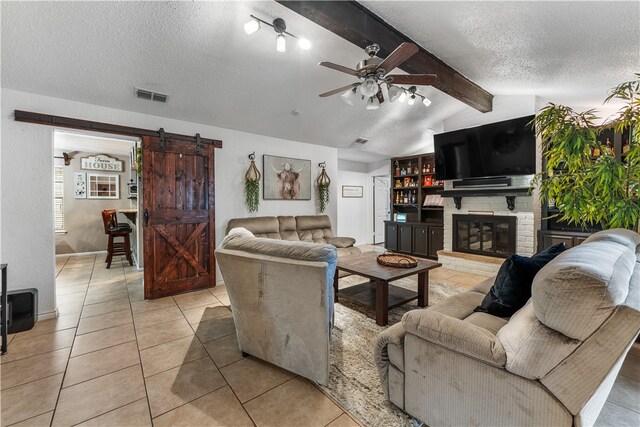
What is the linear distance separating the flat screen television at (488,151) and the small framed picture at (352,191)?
276cm

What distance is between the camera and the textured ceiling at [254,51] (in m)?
2.20

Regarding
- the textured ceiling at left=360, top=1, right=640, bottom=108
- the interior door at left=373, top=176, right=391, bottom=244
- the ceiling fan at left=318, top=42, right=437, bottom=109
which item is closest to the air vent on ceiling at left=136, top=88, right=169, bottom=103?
the ceiling fan at left=318, top=42, right=437, bottom=109

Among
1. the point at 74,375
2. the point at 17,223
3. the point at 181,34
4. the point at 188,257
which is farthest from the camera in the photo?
the point at 188,257

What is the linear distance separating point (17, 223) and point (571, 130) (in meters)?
5.02

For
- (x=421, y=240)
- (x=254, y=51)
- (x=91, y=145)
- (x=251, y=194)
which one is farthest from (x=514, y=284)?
(x=91, y=145)

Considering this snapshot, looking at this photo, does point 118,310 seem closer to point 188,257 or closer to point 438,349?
point 188,257

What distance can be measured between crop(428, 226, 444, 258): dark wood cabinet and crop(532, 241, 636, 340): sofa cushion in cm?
470

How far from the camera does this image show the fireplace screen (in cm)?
441

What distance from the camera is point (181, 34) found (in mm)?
2422

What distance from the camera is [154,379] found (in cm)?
192

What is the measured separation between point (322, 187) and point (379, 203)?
3080 mm

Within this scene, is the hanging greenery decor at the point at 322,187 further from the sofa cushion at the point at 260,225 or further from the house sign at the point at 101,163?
the house sign at the point at 101,163

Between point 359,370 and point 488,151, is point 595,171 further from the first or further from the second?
point 488,151

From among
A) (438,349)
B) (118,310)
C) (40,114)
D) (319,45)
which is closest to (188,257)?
(118,310)
